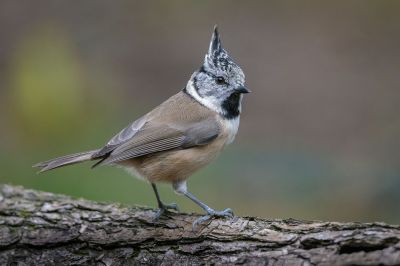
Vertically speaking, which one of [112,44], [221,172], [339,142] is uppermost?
[112,44]

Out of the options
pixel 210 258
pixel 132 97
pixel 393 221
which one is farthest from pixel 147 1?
pixel 210 258

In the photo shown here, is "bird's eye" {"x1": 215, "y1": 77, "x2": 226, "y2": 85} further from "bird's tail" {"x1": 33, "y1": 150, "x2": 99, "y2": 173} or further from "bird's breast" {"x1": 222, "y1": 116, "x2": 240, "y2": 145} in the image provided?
"bird's tail" {"x1": 33, "y1": 150, "x2": 99, "y2": 173}

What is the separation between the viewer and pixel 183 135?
538cm

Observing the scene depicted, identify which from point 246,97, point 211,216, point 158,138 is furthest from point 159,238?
point 246,97

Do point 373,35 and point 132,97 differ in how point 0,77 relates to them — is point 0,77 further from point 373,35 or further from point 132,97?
point 373,35

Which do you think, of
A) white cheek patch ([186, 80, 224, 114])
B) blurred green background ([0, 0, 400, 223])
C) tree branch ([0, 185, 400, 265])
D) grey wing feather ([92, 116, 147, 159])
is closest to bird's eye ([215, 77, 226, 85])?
white cheek patch ([186, 80, 224, 114])

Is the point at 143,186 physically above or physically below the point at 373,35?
below

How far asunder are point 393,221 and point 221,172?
221 cm

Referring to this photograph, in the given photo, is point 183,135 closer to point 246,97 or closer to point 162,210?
point 162,210

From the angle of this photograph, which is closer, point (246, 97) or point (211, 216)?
point (211, 216)

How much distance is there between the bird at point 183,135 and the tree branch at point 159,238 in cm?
27

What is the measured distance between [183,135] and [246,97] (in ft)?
16.2

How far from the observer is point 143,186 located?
7.73m

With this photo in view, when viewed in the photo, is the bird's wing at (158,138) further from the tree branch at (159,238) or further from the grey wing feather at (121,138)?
the tree branch at (159,238)
